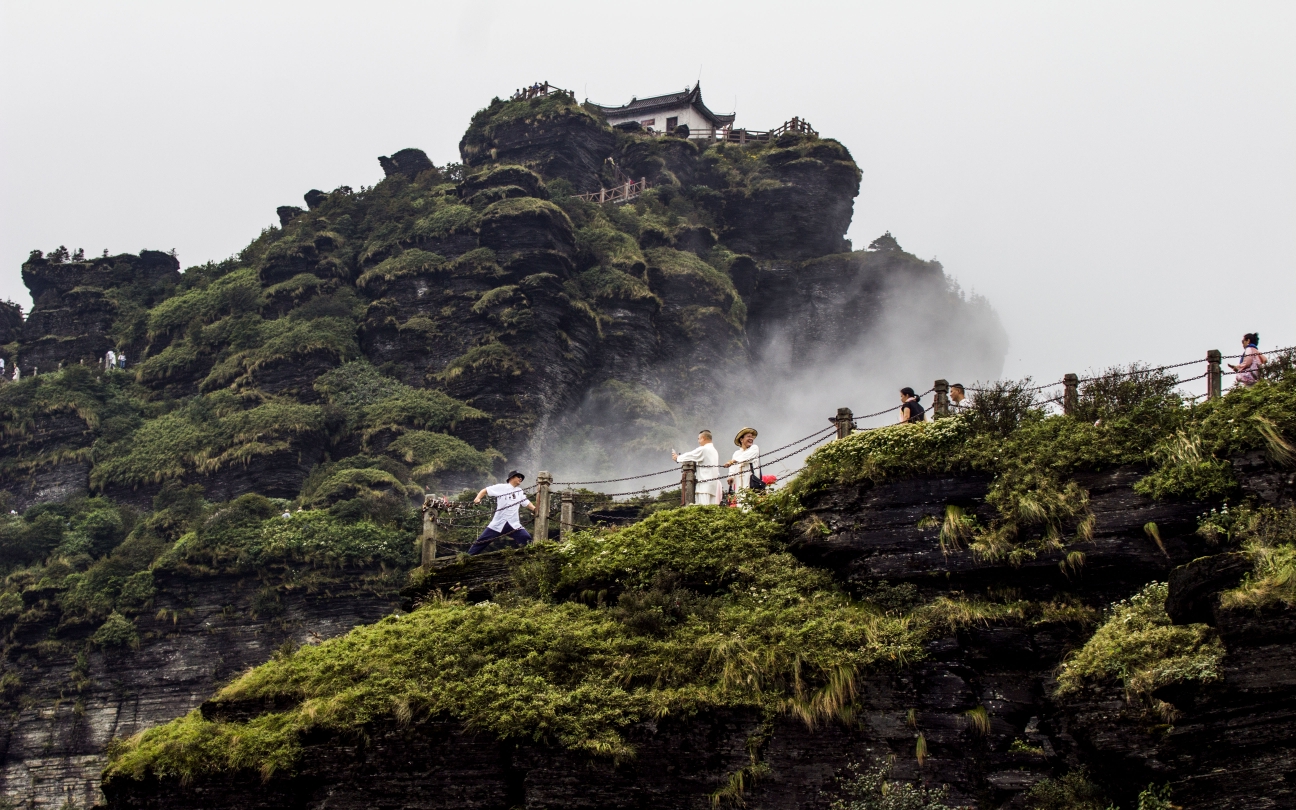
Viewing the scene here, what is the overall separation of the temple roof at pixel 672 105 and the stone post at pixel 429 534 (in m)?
52.6

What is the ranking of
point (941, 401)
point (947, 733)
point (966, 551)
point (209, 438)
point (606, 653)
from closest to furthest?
point (947, 733)
point (966, 551)
point (606, 653)
point (941, 401)
point (209, 438)

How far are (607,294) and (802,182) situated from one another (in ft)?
50.3

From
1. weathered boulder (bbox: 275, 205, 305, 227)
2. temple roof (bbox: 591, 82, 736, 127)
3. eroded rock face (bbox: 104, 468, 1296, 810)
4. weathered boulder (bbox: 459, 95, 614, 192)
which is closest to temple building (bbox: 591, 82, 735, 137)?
temple roof (bbox: 591, 82, 736, 127)

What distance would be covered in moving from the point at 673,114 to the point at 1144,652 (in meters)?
60.9

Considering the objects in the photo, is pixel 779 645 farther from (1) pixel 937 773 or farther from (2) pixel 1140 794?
(2) pixel 1140 794

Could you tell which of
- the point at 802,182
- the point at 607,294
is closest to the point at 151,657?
the point at 607,294

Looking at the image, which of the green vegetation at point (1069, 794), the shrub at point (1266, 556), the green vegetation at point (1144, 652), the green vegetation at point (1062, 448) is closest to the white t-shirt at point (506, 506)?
the green vegetation at point (1062, 448)

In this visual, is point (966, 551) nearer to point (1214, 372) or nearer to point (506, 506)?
point (1214, 372)

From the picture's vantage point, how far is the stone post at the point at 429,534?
63.7 ft

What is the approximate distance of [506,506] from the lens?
61.5 feet

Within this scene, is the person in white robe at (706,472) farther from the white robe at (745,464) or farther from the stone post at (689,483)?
the white robe at (745,464)

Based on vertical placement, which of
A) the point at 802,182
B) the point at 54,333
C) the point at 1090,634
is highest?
the point at 802,182

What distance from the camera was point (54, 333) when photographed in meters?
53.2

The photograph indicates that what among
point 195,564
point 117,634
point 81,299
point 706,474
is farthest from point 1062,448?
point 81,299
